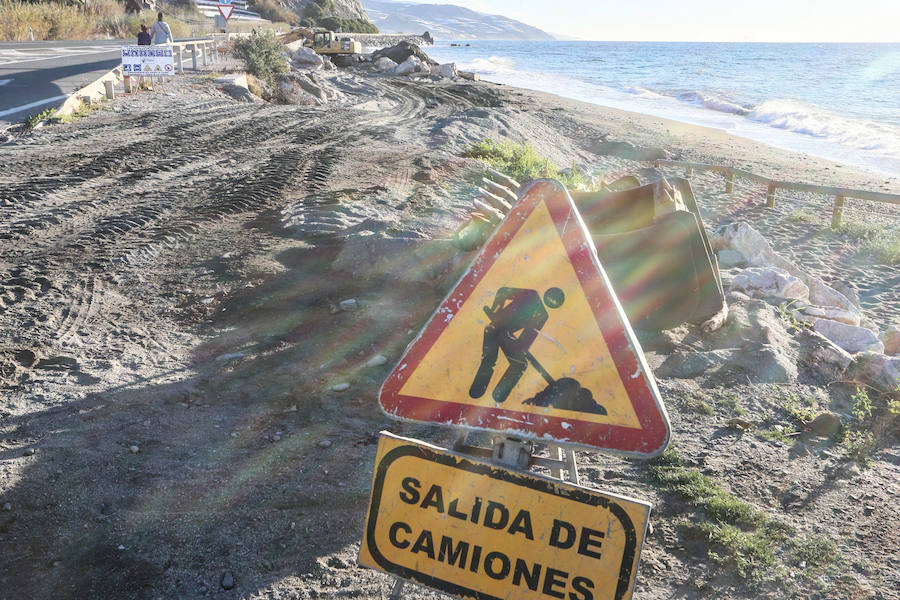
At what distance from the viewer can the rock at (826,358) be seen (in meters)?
5.20

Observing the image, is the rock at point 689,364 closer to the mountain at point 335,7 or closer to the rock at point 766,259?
the rock at point 766,259

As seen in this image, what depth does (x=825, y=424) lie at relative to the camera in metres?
4.35

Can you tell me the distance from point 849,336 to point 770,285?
1.09 meters

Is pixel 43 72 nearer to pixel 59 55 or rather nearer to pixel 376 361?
pixel 59 55

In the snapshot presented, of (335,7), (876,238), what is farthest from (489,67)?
(876,238)

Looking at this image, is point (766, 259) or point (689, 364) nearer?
point (689, 364)

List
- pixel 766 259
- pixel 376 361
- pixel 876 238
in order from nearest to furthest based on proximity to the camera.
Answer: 1. pixel 376 361
2. pixel 766 259
3. pixel 876 238

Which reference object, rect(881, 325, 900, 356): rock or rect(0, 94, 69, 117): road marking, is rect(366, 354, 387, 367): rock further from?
rect(0, 94, 69, 117): road marking

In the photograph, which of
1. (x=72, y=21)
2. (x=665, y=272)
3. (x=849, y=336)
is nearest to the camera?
(x=665, y=272)

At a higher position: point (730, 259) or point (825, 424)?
point (730, 259)

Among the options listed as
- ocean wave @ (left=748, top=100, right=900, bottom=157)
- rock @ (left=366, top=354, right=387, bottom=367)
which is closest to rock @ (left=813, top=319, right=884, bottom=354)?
rock @ (left=366, top=354, right=387, bottom=367)

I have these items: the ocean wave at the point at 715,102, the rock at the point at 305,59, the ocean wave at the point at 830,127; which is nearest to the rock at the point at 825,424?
the ocean wave at the point at 830,127

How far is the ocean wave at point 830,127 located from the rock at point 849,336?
76.5 ft

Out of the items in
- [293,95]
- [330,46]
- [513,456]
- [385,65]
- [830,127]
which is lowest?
[513,456]
